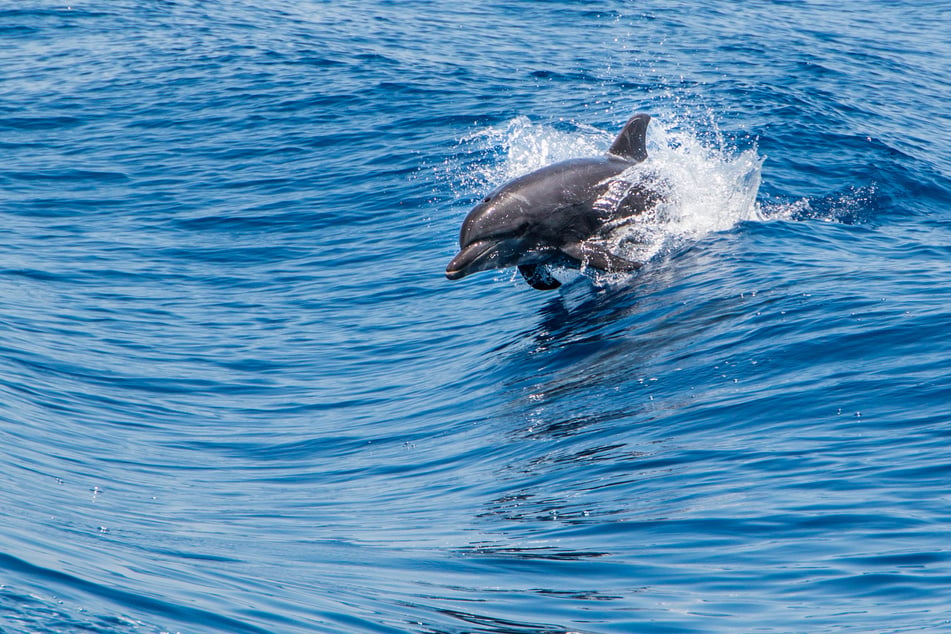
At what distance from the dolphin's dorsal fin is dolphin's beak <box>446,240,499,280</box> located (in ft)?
8.19

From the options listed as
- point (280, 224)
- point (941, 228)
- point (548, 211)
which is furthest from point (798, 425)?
point (280, 224)

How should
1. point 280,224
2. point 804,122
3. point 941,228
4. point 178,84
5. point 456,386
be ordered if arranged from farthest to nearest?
point 178,84 < point 804,122 < point 280,224 < point 941,228 < point 456,386

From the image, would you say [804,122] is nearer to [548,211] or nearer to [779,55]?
[779,55]

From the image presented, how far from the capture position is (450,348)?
14516 millimetres

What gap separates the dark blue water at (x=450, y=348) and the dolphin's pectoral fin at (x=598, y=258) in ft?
1.70

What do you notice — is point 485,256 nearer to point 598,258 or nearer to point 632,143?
point 598,258

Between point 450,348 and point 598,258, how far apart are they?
2.27 metres

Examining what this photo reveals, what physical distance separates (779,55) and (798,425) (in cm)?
2233

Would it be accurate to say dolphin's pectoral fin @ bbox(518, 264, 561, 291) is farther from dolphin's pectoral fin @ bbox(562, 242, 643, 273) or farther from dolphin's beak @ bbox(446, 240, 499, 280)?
dolphin's beak @ bbox(446, 240, 499, 280)

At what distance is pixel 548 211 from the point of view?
537 inches

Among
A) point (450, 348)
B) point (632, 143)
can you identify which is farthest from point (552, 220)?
point (450, 348)

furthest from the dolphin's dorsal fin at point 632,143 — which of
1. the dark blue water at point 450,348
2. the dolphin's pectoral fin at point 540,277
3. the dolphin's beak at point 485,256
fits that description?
the dolphin's beak at point 485,256

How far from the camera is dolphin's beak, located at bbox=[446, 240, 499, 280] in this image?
42.9ft

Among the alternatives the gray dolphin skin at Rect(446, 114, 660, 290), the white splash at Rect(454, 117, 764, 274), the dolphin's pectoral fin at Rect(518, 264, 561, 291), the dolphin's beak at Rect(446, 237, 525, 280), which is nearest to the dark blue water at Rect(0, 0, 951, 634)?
Result: the white splash at Rect(454, 117, 764, 274)
